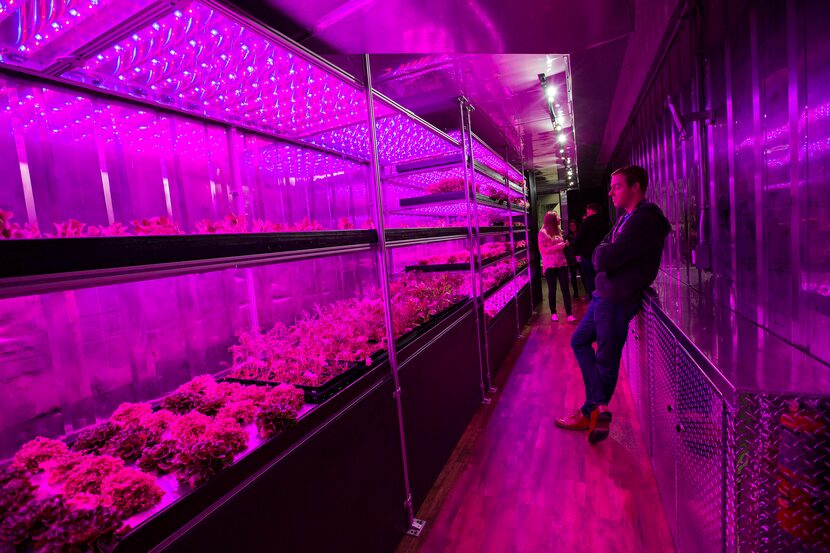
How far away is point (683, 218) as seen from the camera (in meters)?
3.36

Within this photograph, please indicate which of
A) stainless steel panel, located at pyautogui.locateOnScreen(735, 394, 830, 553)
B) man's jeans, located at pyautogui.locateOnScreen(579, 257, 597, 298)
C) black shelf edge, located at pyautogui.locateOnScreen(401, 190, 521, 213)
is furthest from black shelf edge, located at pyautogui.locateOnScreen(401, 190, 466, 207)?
man's jeans, located at pyautogui.locateOnScreen(579, 257, 597, 298)

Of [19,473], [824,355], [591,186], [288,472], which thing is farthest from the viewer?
[591,186]

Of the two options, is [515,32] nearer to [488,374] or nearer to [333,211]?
[333,211]

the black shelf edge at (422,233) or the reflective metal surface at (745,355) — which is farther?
the black shelf edge at (422,233)

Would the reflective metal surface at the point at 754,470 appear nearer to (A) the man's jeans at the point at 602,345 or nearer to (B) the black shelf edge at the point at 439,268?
(A) the man's jeans at the point at 602,345

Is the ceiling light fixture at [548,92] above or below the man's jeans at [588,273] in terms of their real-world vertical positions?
above

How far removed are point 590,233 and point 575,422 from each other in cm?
349

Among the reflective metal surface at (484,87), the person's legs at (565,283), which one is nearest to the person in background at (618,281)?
the reflective metal surface at (484,87)

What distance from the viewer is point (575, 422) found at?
9.85ft

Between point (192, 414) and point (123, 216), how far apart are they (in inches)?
35.5

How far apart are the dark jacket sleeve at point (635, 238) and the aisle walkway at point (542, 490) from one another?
1309 mm

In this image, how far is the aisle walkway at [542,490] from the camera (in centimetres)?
197

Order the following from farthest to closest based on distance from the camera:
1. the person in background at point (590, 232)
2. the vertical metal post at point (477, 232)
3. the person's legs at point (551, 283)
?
the person's legs at point (551, 283)
the person in background at point (590, 232)
the vertical metal post at point (477, 232)

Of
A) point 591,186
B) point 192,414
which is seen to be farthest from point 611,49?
point 591,186
